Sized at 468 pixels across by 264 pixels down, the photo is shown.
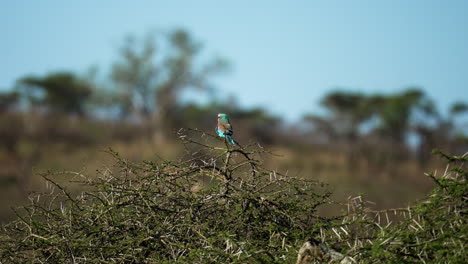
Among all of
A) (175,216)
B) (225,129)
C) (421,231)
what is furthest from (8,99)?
(421,231)

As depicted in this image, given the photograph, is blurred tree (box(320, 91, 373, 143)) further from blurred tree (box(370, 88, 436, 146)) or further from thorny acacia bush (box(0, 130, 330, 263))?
thorny acacia bush (box(0, 130, 330, 263))

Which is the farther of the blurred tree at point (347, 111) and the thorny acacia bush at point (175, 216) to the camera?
the blurred tree at point (347, 111)

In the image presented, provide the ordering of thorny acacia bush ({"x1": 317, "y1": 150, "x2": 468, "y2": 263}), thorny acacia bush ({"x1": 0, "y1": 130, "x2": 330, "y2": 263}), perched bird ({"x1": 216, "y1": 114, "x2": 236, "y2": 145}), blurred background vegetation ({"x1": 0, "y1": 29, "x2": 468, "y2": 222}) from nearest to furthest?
thorny acacia bush ({"x1": 317, "y1": 150, "x2": 468, "y2": 263}) → thorny acacia bush ({"x1": 0, "y1": 130, "x2": 330, "y2": 263}) → perched bird ({"x1": 216, "y1": 114, "x2": 236, "y2": 145}) → blurred background vegetation ({"x1": 0, "y1": 29, "x2": 468, "y2": 222})

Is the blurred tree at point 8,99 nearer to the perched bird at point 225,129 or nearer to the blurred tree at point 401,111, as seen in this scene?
the blurred tree at point 401,111

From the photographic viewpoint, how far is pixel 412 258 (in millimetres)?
2357

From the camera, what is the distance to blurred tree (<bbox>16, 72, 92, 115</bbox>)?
1319 inches

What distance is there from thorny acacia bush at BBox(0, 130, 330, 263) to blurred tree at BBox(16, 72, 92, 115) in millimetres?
31295

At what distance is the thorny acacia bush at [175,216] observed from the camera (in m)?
2.53

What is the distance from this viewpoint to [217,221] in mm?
2662

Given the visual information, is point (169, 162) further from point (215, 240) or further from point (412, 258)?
point (412, 258)

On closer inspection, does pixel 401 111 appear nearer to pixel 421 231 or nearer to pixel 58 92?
pixel 58 92

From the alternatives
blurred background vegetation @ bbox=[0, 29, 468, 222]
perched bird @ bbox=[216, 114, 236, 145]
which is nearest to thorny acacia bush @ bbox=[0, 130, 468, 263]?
perched bird @ bbox=[216, 114, 236, 145]

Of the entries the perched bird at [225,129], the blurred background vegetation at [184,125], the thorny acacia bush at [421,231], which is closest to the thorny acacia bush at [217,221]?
the thorny acacia bush at [421,231]

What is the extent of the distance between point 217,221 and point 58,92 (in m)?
33.1
